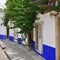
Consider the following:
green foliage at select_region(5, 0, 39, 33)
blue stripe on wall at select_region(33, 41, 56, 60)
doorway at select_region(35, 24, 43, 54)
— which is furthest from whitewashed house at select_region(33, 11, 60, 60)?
doorway at select_region(35, 24, 43, 54)

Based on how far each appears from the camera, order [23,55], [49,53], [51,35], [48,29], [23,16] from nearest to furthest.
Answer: [51,35], [49,53], [48,29], [23,16], [23,55]

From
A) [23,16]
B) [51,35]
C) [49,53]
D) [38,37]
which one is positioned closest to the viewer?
[51,35]

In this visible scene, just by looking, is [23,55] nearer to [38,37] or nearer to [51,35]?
[38,37]

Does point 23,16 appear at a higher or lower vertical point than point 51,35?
higher

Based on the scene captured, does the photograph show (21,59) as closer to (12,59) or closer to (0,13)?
(12,59)

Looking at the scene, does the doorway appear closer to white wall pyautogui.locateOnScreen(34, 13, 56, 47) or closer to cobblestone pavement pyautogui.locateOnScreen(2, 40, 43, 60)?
cobblestone pavement pyautogui.locateOnScreen(2, 40, 43, 60)

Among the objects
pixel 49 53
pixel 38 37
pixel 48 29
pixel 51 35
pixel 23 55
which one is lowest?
pixel 23 55

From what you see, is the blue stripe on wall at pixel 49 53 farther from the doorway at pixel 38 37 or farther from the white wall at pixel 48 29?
the doorway at pixel 38 37

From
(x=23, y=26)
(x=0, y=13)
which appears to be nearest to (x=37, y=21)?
(x=23, y=26)

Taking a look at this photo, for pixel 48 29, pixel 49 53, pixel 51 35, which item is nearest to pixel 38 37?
pixel 48 29

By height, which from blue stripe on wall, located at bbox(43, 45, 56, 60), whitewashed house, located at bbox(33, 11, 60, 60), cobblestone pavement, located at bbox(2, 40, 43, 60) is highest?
whitewashed house, located at bbox(33, 11, 60, 60)

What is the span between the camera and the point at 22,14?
13930mm

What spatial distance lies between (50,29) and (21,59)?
3.07 metres

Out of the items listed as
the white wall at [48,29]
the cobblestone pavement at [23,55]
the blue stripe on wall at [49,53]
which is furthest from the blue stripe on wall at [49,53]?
the cobblestone pavement at [23,55]
